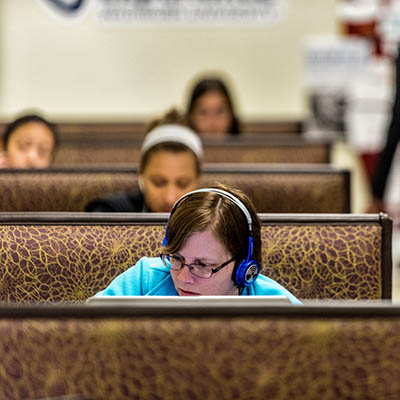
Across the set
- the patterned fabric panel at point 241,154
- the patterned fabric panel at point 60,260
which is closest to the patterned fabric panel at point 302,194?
the patterned fabric panel at point 60,260

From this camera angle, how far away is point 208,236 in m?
1.67

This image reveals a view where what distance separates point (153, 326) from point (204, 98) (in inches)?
165

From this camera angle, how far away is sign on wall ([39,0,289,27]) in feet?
21.0

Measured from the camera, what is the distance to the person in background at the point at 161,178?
2.68 metres

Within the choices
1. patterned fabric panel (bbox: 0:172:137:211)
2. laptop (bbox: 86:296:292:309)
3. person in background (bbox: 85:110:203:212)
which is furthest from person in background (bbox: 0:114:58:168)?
laptop (bbox: 86:296:292:309)

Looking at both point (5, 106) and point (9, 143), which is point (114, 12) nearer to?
point (5, 106)

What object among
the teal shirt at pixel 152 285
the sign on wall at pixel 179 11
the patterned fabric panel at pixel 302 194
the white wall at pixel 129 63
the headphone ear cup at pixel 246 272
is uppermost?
the sign on wall at pixel 179 11

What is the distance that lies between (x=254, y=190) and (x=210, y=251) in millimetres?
1192

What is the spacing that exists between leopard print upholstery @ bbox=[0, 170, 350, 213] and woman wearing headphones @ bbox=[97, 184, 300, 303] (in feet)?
3.48

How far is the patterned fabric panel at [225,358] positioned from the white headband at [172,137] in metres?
1.79

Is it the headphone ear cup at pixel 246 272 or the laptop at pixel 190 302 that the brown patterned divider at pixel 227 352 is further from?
the headphone ear cup at pixel 246 272

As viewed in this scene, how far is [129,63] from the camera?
→ 257 inches

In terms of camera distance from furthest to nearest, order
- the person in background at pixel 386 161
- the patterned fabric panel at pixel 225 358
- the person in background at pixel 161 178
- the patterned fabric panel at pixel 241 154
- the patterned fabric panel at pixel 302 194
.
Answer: the person in background at pixel 386 161
the patterned fabric panel at pixel 241 154
the patterned fabric panel at pixel 302 194
the person in background at pixel 161 178
the patterned fabric panel at pixel 225 358

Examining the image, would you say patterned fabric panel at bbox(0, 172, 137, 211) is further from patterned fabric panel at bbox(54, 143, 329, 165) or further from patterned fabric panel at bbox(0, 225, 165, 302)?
patterned fabric panel at bbox(54, 143, 329, 165)
